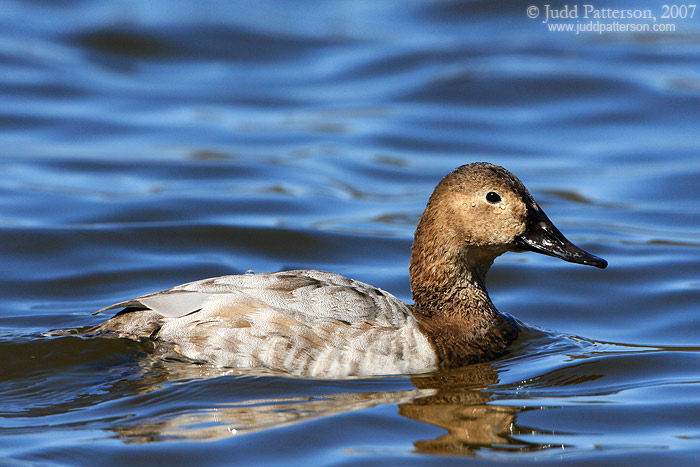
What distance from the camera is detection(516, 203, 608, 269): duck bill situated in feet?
24.2

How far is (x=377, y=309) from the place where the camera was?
693cm

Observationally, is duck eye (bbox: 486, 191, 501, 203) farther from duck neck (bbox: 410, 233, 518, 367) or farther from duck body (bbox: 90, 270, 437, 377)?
duck body (bbox: 90, 270, 437, 377)

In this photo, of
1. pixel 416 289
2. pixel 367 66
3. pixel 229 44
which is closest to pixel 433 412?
pixel 416 289

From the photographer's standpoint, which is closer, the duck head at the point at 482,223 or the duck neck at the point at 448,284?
the duck head at the point at 482,223

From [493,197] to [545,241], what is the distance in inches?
20.0

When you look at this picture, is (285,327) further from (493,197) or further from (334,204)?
(334,204)

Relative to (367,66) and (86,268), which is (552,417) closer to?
(86,268)

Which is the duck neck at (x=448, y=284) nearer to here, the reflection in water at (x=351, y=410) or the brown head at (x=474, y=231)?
the brown head at (x=474, y=231)

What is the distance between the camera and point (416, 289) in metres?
7.62

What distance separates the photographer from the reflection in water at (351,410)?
19.3ft

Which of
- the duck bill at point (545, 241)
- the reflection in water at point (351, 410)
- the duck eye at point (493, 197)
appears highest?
the duck eye at point (493, 197)

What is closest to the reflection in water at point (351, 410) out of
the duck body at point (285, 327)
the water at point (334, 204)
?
the water at point (334, 204)

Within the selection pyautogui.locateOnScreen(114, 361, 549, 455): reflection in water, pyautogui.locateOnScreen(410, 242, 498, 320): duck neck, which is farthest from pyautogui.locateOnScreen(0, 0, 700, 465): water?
pyautogui.locateOnScreen(410, 242, 498, 320): duck neck

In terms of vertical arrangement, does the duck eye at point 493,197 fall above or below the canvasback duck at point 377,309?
above
